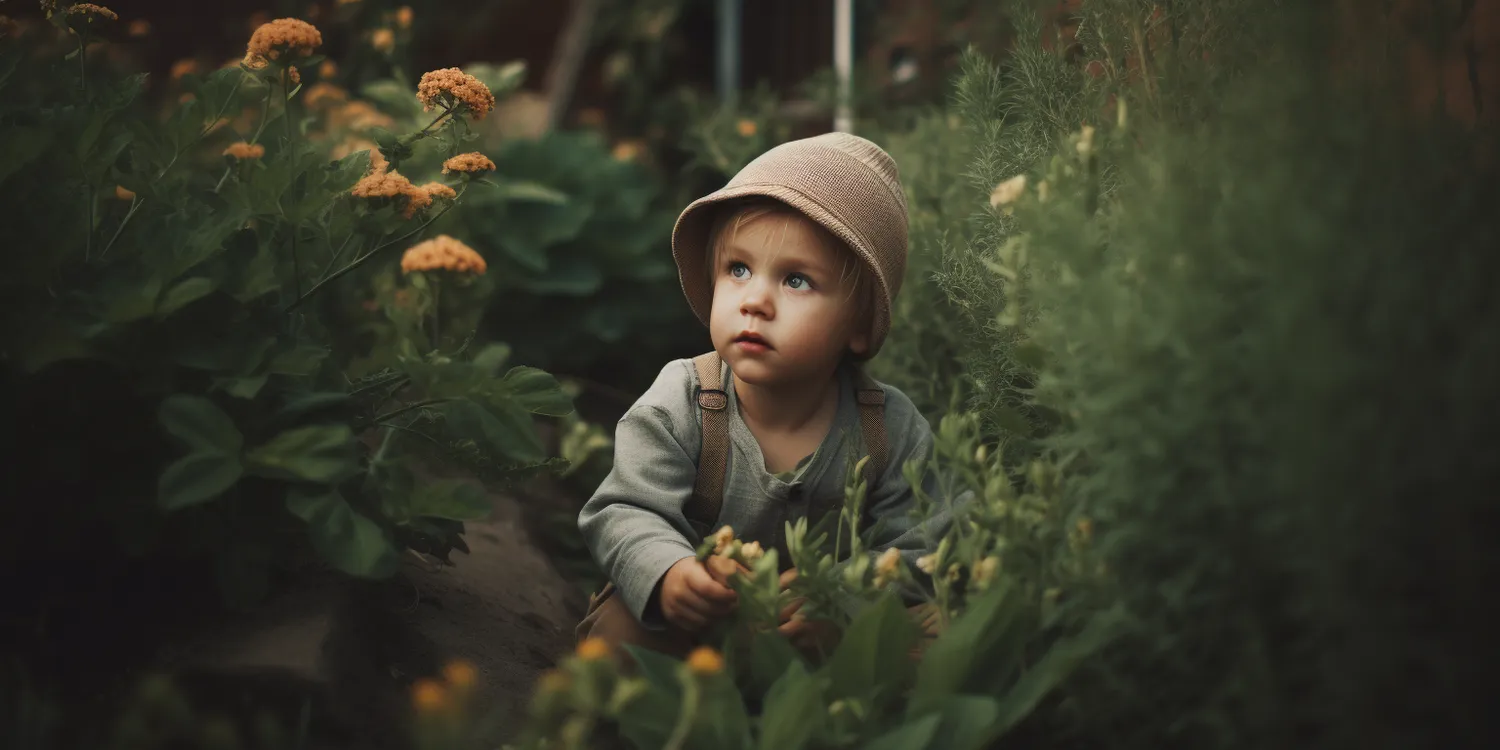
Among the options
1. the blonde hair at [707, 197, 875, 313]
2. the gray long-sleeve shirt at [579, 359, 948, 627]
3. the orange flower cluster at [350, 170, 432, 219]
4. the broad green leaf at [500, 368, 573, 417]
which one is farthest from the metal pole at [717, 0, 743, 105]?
the broad green leaf at [500, 368, 573, 417]

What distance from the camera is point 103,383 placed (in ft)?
6.19

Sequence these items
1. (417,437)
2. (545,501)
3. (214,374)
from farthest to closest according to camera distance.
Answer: (545,501)
(417,437)
(214,374)

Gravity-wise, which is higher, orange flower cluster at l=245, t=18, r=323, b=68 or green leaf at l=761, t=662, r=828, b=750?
orange flower cluster at l=245, t=18, r=323, b=68

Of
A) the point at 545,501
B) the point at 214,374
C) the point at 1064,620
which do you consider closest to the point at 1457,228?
the point at 1064,620

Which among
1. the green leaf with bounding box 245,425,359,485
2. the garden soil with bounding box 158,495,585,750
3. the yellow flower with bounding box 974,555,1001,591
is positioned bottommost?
the garden soil with bounding box 158,495,585,750

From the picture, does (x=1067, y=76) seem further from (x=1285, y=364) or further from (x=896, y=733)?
(x=896, y=733)

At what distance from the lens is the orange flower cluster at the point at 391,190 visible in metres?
2.01

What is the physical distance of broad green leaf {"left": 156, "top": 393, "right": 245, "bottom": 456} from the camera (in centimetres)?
177

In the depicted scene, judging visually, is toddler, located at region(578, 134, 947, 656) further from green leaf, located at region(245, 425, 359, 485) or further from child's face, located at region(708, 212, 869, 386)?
green leaf, located at region(245, 425, 359, 485)

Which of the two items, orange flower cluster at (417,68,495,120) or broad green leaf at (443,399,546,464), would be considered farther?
orange flower cluster at (417,68,495,120)

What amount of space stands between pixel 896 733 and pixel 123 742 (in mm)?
A: 962

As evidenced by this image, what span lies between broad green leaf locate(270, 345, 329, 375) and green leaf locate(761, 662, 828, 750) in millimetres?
892

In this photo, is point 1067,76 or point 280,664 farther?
point 1067,76

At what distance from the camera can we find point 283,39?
6.56 ft
